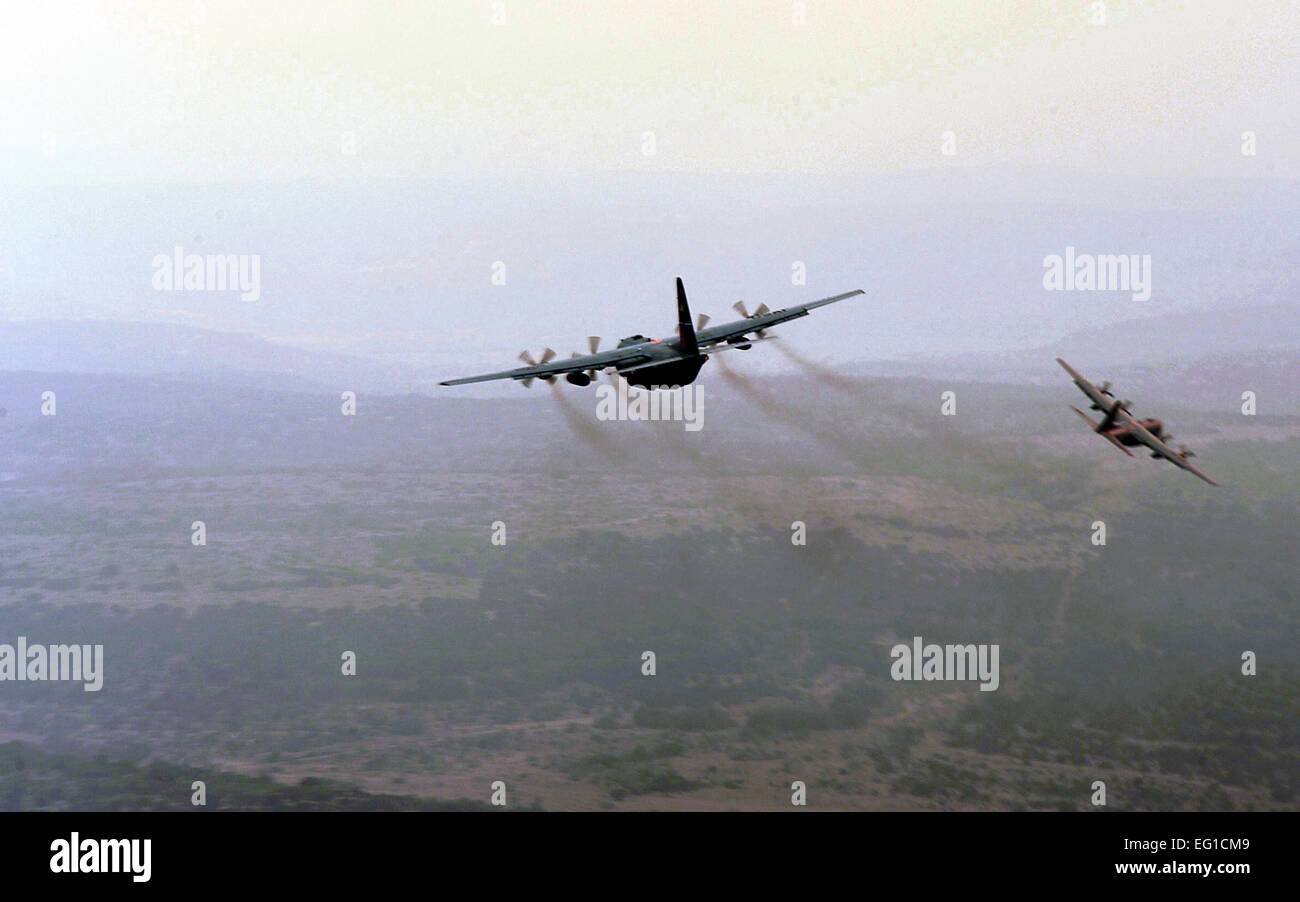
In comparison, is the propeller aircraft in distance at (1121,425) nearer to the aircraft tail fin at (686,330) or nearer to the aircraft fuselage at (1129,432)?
the aircraft fuselage at (1129,432)

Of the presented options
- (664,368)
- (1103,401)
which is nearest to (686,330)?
(664,368)

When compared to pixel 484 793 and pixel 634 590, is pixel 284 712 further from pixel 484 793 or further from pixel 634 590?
pixel 634 590

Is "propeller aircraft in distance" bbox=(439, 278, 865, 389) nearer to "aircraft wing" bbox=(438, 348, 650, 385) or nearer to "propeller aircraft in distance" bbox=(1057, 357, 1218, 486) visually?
"aircraft wing" bbox=(438, 348, 650, 385)

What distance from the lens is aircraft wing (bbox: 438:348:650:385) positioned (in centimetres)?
5747

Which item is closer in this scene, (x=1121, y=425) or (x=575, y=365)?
(x=575, y=365)

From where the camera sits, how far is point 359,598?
158m

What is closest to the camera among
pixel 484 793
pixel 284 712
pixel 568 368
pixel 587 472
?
pixel 568 368

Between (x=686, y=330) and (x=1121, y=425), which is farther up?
(x=686, y=330)

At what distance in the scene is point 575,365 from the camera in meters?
58.0

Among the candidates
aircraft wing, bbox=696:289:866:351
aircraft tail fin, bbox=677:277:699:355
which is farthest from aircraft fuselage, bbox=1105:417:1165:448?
aircraft tail fin, bbox=677:277:699:355

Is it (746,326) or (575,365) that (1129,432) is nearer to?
(746,326)

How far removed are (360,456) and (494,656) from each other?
6453cm

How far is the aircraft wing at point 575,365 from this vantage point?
57.5 meters
